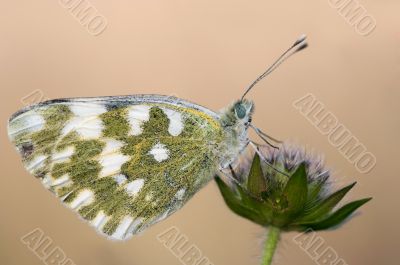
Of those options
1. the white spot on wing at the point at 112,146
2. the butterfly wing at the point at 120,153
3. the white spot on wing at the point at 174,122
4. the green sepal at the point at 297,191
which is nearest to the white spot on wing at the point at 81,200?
the butterfly wing at the point at 120,153

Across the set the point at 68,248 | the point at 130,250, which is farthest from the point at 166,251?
the point at 68,248

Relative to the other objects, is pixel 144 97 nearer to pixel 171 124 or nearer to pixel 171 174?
pixel 171 124

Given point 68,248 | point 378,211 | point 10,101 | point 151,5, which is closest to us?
point 68,248

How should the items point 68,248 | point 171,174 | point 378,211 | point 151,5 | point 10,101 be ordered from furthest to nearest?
point 151,5, point 10,101, point 378,211, point 68,248, point 171,174

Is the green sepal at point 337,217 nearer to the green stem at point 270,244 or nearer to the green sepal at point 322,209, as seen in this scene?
the green sepal at point 322,209

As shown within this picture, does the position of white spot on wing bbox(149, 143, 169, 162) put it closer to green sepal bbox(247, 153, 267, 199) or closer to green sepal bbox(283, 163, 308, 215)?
green sepal bbox(247, 153, 267, 199)

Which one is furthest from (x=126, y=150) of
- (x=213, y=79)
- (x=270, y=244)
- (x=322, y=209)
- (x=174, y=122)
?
(x=213, y=79)

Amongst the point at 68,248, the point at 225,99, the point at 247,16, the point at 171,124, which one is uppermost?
the point at 247,16
